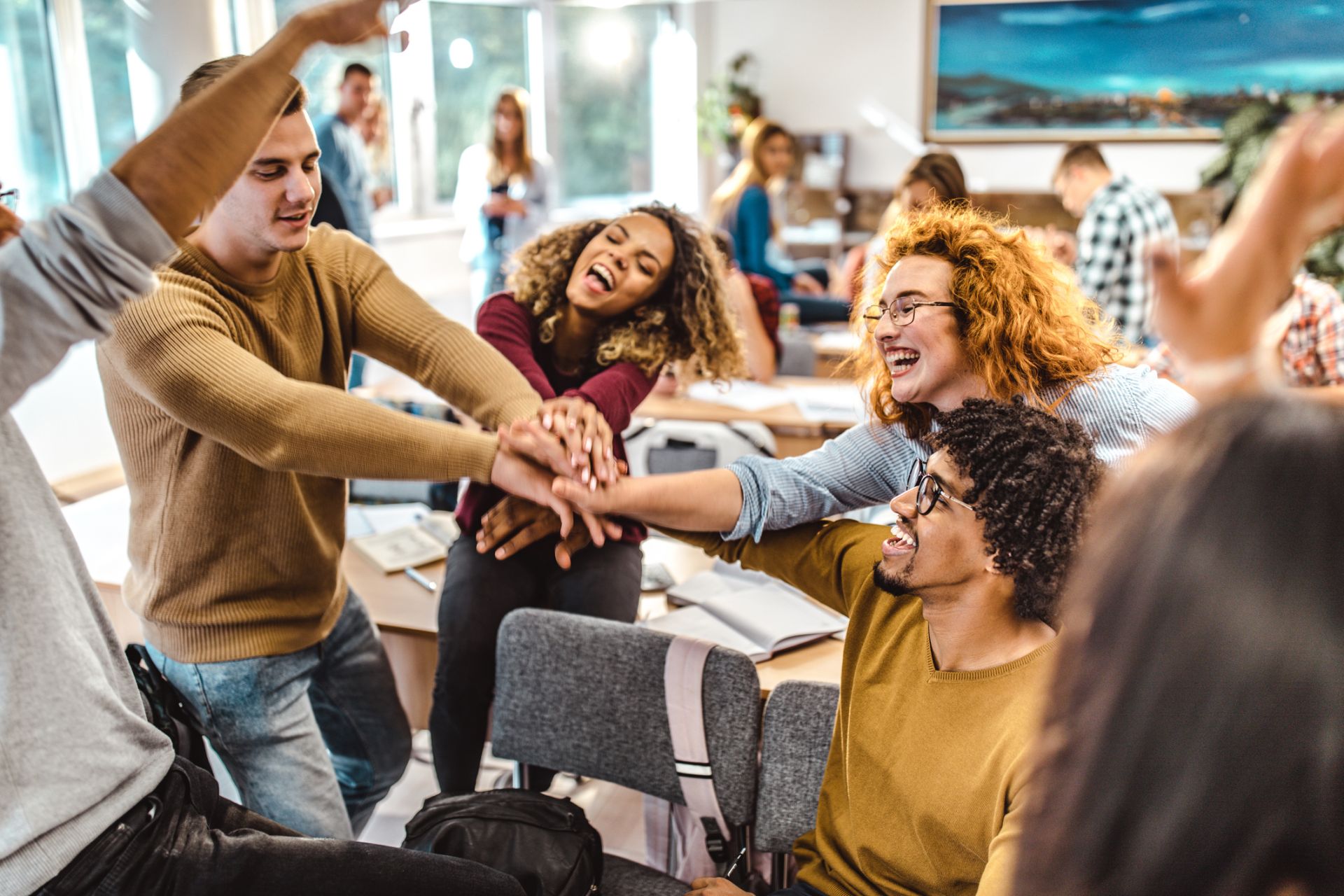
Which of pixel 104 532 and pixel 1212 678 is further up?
pixel 1212 678

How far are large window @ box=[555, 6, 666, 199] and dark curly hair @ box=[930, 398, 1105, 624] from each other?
748cm

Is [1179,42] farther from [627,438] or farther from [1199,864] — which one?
[1199,864]

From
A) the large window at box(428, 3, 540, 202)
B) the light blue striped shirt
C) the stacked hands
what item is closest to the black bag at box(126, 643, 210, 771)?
the stacked hands

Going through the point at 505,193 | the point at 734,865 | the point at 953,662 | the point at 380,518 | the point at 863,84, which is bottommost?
the point at 734,865

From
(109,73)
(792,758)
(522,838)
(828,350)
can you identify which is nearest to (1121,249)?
(828,350)

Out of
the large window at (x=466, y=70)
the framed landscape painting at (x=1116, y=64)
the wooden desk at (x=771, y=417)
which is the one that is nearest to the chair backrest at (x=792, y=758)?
the wooden desk at (x=771, y=417)

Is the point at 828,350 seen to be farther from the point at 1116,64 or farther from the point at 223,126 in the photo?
the point at 1116,64

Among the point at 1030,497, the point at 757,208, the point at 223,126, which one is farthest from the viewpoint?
the point at 757,208

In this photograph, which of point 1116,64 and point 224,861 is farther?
point 1116,64

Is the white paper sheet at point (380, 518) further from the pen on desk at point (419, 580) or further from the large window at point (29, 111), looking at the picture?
the large window at point (29, 111)

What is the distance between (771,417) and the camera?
3.54 metres

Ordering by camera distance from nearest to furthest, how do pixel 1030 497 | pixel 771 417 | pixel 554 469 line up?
pixel 1030 497, pixel 554 469, pixel 771 417

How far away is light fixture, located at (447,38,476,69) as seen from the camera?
7.20 meters

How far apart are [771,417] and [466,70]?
4950mm
